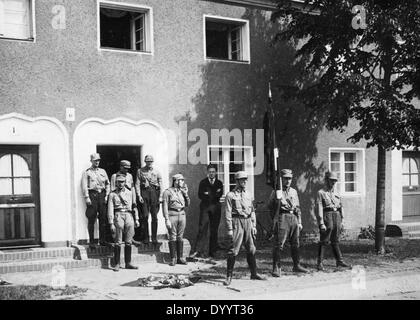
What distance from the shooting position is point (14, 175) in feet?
40.1

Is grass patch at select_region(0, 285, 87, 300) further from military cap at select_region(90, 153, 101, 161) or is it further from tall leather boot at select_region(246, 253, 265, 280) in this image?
military cap at select_region(90, 153, 101, 161)

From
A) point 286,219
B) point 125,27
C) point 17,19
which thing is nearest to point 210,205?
point 286,219

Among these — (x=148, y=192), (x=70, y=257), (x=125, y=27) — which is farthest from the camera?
(x=125, y=27)

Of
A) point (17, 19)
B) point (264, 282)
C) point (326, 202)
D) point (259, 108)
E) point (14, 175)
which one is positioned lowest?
point (264, 282)

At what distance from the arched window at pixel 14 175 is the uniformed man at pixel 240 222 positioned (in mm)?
4870

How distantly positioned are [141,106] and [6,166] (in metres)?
3.41

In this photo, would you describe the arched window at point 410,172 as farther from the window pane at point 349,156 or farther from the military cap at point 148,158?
the military cap at point 148,158

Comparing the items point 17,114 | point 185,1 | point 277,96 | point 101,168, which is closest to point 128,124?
point 101,168

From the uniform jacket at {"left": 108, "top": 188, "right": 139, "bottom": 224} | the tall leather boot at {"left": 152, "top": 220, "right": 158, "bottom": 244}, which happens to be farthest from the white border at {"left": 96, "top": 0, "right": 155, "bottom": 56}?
the tall leather boot at {"left": 152, "top": 220, "right": 158, "bottom": 244}

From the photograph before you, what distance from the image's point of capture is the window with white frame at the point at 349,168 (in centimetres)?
1725

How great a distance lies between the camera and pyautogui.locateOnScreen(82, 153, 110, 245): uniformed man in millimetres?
12320

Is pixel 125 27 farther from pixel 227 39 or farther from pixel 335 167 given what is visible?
pixel 335 167

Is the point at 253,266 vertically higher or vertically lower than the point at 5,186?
lower

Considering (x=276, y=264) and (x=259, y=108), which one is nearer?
A: (x=276, y=264)
